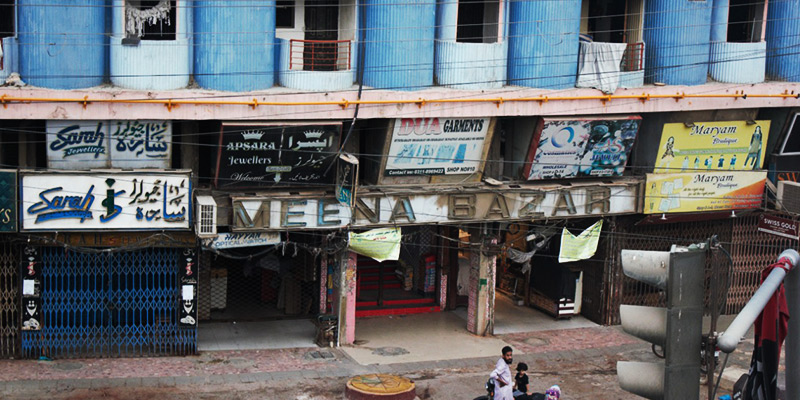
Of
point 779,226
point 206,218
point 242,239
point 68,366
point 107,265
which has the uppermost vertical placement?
point 206,218

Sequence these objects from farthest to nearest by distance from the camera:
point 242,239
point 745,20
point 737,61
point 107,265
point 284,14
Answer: point 745,20 → point 737,61 → point 284,14 → point 242,239 → point 107,265

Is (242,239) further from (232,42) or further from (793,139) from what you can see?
(793,139)

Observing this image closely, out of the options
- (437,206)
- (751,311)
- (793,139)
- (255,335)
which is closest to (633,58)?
(793,139)

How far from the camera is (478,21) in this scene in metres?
22.3

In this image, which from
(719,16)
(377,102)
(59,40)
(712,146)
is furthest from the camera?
(712,146)

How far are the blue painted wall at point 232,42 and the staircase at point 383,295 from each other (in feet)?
21.6

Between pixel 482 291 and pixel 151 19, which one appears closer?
pixel 151 19

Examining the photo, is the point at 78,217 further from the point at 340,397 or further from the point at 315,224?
the point at 340,397

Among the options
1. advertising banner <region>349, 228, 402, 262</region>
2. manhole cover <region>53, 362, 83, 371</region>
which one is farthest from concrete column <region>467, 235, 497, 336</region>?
manhole cover <region>53, 362, 83, 371</region>

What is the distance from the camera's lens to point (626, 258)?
6.12 m

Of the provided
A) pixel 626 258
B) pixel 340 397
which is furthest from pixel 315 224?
pixel 626 258

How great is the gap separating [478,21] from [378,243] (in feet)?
17.1

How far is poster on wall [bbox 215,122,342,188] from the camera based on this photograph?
19.8 m

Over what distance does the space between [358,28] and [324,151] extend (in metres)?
2.51
